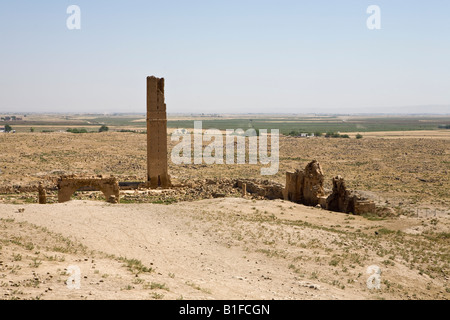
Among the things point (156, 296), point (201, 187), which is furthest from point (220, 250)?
point (201, 187)

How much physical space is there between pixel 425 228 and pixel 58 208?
1639 cm

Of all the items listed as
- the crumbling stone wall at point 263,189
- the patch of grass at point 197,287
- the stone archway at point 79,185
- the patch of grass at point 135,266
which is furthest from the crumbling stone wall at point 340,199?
the patch of grass at point 197,287

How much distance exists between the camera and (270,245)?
52.9 feet

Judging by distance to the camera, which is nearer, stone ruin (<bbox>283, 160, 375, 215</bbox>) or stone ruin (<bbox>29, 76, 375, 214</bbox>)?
stone ruin (<bbox>29, 76, 375, 214</bbox>)

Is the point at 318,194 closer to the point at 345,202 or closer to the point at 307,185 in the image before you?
the point at 307,185

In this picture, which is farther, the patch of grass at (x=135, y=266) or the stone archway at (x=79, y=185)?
the stone archway at (x=79, y=185)

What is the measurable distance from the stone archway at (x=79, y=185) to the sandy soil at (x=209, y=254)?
4.12m

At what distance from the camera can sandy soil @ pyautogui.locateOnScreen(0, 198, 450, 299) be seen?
1016cm

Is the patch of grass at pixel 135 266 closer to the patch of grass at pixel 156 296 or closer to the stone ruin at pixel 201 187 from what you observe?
the patch of grass at pixel 156 296

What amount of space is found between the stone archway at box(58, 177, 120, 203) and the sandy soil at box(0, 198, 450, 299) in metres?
4.12

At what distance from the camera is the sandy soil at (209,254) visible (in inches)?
400

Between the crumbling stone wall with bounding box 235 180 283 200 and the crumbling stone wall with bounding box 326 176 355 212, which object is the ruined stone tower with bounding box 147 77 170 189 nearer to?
the crumbling stone wall with bounding box 235 180 283 200

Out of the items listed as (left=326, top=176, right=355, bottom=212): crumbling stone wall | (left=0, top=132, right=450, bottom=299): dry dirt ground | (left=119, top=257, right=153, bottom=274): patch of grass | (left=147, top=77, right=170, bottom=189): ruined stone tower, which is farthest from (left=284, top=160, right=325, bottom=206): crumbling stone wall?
(left=119, top=257, right=153, bottom=274): patch of grass

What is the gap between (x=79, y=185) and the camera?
23938 mm
